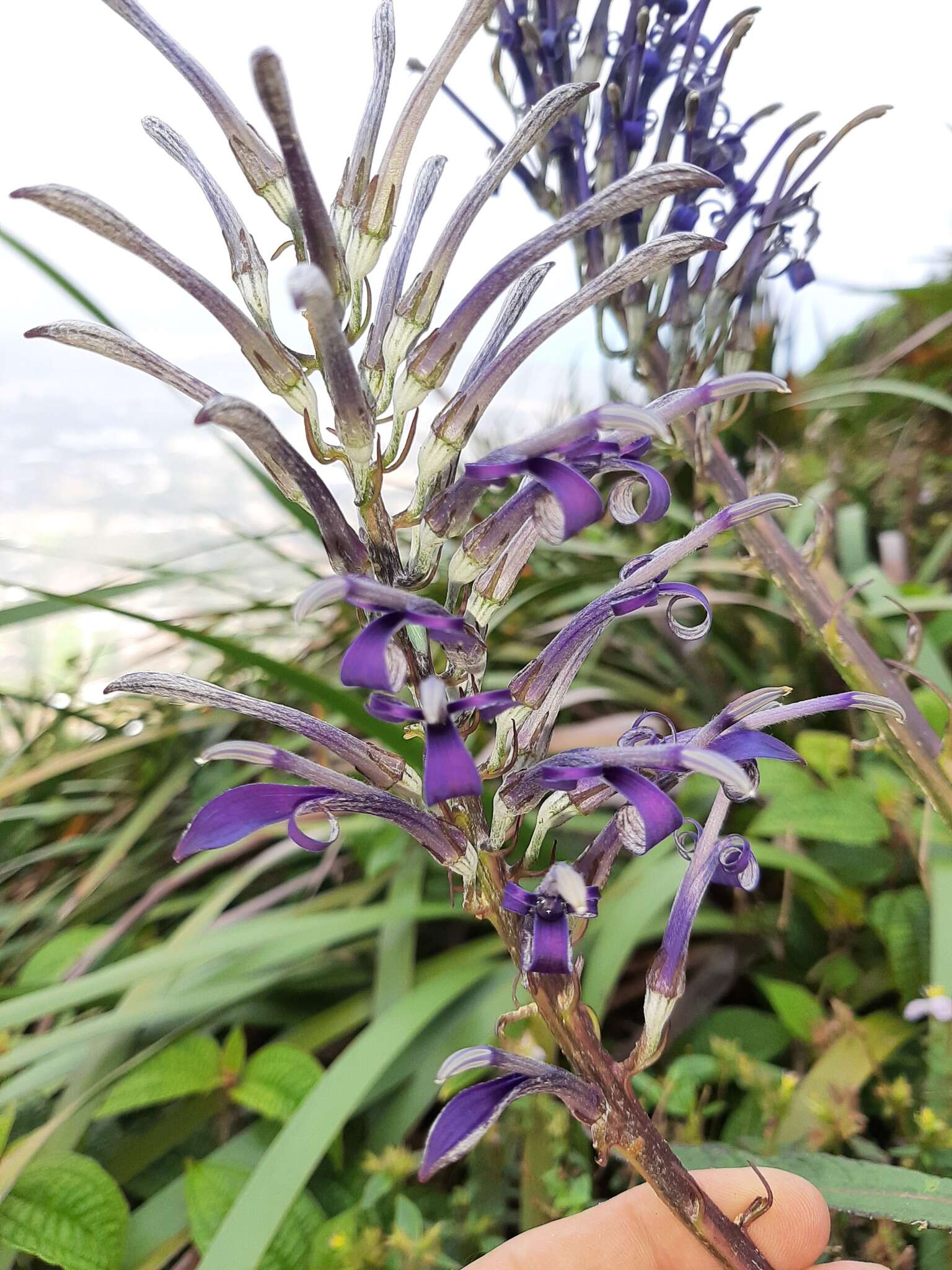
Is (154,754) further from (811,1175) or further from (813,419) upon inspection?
(813,419)

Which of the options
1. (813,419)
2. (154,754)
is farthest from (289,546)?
(813,419)

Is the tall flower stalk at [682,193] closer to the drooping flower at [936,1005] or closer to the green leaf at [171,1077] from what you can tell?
the drooping flower at [936,1005]

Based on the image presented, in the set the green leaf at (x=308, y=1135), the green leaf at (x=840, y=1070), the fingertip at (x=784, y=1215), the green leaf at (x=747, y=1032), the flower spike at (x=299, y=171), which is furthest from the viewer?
the green leaf at (x=747, y=1032)

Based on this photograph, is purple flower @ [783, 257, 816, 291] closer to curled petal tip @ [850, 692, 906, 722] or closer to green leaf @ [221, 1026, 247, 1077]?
curled petal tip @ [850, 692, 906, 722]

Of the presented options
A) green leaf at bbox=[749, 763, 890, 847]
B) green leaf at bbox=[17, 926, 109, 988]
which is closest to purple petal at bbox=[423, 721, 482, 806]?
green leaf at bbox=[749, 763, 890, 847]

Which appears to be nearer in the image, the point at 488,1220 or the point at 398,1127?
the point at 488,1220

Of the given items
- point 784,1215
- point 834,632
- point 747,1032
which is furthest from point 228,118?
point 747,1032

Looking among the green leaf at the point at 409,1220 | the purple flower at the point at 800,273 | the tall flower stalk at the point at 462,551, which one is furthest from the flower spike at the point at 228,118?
the green leaf at the point at 409,1220
